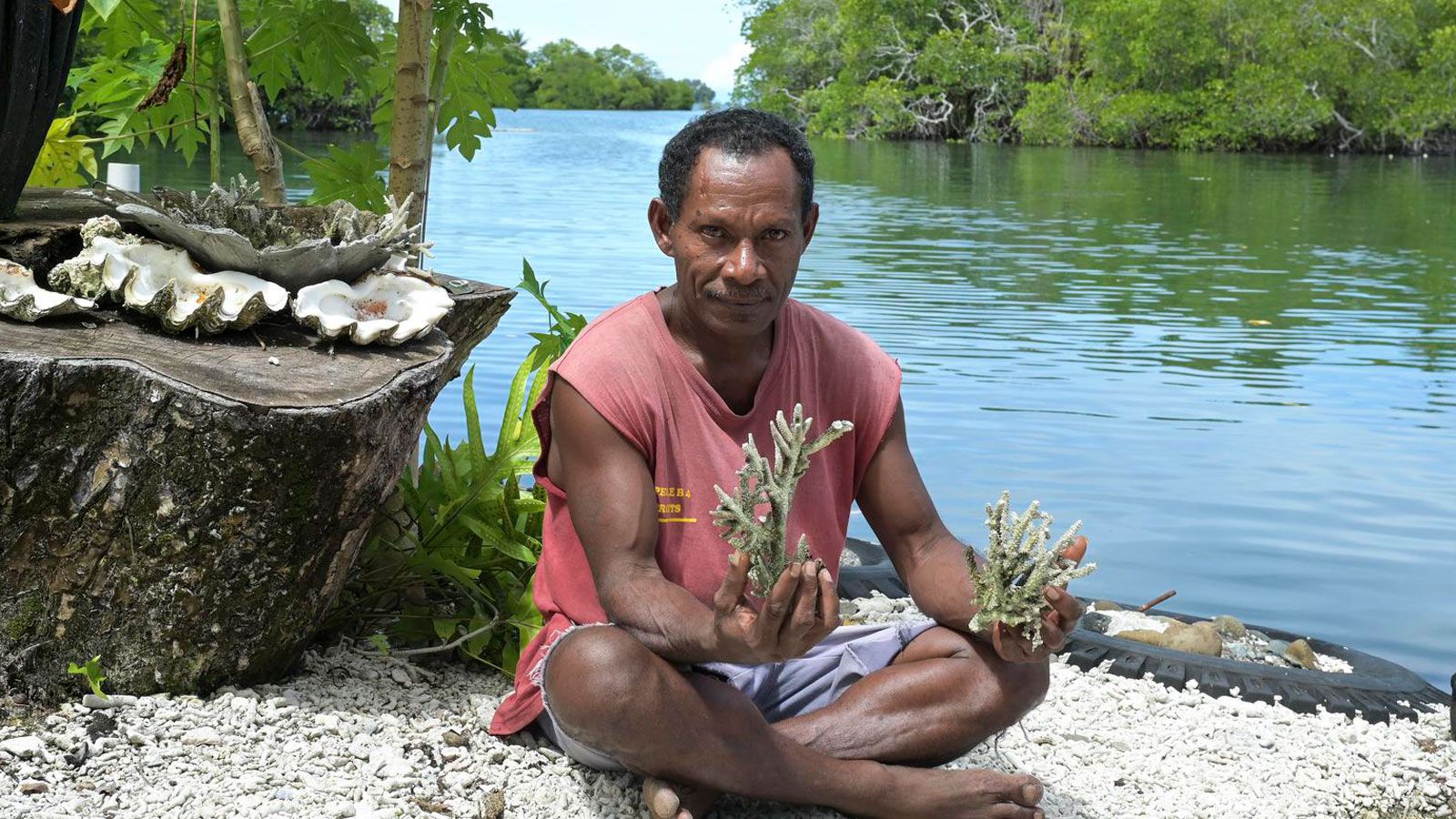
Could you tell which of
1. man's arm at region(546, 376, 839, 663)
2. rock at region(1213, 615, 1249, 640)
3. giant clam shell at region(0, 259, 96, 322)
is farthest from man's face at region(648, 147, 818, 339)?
Result: rock at region(1213, 615, 1249, 640)

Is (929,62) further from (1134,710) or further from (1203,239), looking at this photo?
(1134,710)

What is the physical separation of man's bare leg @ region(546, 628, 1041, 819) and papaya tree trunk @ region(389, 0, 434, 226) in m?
1.59

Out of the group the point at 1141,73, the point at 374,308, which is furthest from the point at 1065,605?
the point at 1141,73

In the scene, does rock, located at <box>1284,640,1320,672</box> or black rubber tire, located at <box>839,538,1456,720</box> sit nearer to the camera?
black rubber tire, located at <box>839,538,1456,720</box>

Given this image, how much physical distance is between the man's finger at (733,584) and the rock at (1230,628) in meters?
2.54

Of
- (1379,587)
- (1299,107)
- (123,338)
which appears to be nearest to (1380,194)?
(1299,107)

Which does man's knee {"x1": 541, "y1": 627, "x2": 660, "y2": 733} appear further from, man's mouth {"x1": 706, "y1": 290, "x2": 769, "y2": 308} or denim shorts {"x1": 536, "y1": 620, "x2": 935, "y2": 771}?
man's mouth {"x1": 706, "y1": 290, "x2": 769, "y2": 308}

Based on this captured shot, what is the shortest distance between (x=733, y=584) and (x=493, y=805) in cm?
82

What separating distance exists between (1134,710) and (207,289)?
2.34m

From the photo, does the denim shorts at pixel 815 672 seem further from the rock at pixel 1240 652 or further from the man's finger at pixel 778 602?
the rock at pixel 1240 652

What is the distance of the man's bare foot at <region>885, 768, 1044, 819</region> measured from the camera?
2670 millimetres

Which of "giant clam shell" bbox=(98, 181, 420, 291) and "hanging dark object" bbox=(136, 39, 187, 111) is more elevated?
"hanging dark object" bbox=(136, 39, 187, 111)

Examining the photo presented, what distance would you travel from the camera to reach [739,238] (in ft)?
8.59

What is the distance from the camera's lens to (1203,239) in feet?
52.1
